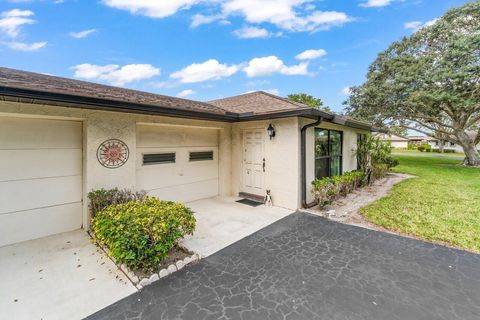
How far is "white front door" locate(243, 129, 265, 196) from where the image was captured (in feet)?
24.8

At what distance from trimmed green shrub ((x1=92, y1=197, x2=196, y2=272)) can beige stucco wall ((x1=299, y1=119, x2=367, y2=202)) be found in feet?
14.5

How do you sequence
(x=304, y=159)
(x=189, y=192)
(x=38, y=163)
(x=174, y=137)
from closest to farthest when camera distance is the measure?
(x=38, y=163) → (x=304, y=159) → (x=174, y=137) → (x=189, y=192)

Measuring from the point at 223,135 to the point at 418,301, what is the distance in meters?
6.71

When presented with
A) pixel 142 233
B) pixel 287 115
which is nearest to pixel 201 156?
pixel 287 115

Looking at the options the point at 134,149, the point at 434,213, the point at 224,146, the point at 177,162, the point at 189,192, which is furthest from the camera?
the point at 224,146

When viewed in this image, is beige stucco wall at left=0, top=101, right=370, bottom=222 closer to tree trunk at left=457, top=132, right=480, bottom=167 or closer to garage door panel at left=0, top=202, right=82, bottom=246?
garage door panel at left=0, top=202, right=82, bottom=246

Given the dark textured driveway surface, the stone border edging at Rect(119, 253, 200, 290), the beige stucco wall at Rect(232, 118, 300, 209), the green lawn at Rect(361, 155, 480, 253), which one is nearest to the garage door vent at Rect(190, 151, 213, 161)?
the beige stucco wall at Rect(232, 118, 300, 209)

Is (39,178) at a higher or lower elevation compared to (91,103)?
lower

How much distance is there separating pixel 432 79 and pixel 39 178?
68.4ft

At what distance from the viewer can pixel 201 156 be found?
798cm

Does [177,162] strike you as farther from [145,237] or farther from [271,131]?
[145,237]

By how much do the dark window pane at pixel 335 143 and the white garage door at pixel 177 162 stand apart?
4.38 meters

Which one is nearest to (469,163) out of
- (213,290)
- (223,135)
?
(223,135)

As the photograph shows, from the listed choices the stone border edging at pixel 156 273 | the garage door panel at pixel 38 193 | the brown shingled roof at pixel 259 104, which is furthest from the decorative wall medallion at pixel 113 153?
the brown shingled roof at pixel 259 104
